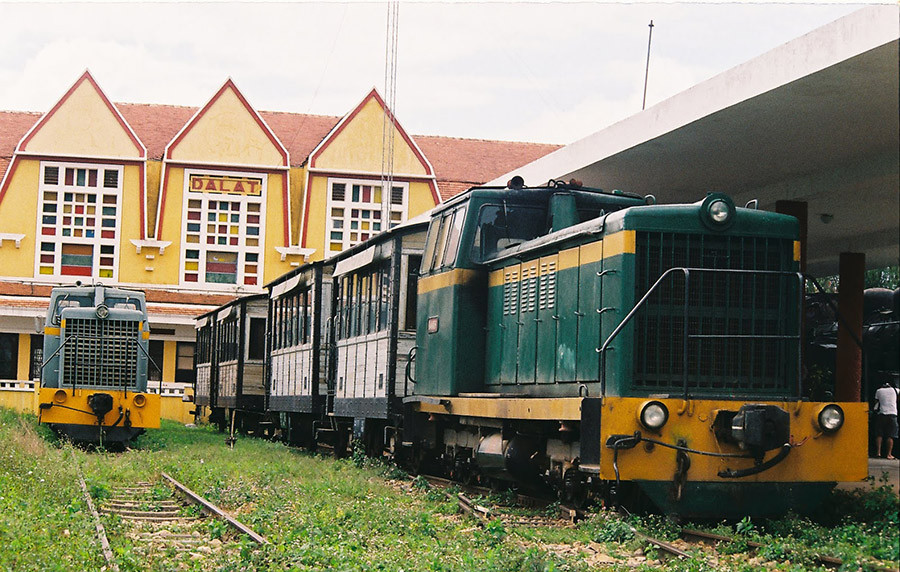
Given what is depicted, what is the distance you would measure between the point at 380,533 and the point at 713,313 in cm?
336

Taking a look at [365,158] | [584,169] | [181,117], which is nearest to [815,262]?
[584,169]

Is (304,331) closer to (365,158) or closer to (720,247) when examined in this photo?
(720,247)

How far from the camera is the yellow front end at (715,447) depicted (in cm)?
878

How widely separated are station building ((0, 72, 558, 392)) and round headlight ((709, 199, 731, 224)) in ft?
93.0

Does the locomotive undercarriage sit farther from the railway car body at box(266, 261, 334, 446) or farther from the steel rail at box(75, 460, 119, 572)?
the railway car body at box(266, 261, 334, 446)

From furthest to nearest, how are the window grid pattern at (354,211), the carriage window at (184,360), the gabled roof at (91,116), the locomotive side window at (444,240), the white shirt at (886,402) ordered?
the carriage window at (184,360) < the window grid pattern at (354,211) < the gabled roof at (91,116) < the white shirt at (886,402) < the locomotive side window at (444,240)

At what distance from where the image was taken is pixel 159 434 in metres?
25.9

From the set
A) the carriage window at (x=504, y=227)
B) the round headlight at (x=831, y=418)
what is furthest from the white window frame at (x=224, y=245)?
the round headlight at (x=831, y=418)

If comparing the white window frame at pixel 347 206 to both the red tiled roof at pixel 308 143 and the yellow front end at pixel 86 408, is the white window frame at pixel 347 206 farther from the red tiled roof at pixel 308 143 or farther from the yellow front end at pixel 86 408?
the yellow front end at pixel 86 408

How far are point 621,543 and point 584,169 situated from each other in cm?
785

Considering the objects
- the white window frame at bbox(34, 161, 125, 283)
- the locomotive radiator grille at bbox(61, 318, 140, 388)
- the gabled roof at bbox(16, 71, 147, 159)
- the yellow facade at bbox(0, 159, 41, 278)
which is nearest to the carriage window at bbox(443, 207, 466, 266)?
the locomotive radiator grille at bbox(61, 318, 140, 388)

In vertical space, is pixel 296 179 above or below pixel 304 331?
above

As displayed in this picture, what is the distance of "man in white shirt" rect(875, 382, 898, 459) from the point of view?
17.7 meters

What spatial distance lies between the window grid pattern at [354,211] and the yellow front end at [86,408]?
1990 cm
